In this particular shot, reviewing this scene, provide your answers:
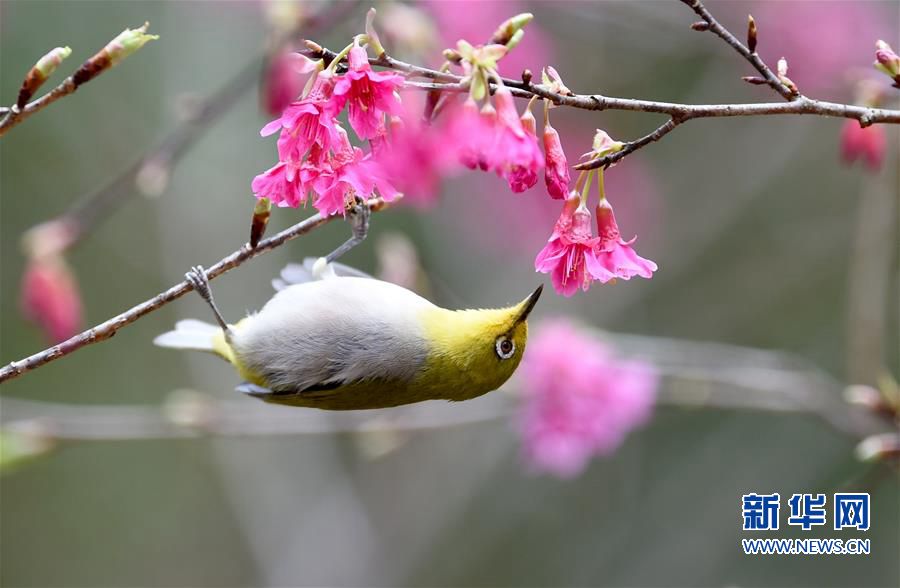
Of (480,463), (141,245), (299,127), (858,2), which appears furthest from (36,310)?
(858,2)

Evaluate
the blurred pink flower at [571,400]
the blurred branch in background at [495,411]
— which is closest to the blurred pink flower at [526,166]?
the blurred branch in background at [495,411]

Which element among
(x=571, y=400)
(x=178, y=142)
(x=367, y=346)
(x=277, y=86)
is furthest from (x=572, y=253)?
(x=571, y=400)

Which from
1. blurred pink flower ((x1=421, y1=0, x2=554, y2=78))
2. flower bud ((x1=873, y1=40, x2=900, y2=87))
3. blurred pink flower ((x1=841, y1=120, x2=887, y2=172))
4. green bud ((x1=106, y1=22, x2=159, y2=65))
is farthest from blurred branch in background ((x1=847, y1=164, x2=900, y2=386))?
green bud ((x1=106, y1=22, x2=159, y2=65))

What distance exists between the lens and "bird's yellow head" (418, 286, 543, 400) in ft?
9.12

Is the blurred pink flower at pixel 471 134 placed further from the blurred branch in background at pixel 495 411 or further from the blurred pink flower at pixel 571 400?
the blurred pink flower at pixel 571 400

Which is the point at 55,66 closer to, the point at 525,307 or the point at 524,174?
the point at 524,174

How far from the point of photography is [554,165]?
6.50ft

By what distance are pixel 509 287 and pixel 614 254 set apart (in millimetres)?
4080

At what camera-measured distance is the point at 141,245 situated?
27.0 ft

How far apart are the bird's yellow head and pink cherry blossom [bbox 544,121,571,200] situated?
0.77m

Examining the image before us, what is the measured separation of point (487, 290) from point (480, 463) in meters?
1.21

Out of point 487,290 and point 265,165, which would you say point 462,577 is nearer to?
point 487,290

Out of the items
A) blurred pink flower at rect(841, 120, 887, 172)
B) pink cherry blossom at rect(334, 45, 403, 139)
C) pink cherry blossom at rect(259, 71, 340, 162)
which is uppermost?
blurred pink flower at rect(841, 120, 887, 172)

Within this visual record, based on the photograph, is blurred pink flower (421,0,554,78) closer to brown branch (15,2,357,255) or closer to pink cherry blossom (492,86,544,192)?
brown branch (15,2,357,255)
